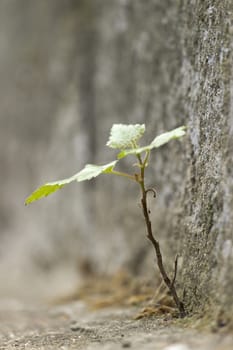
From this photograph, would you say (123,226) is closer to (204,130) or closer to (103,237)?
(103,237)

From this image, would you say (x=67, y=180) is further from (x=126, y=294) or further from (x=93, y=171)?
(x=126, y=294)

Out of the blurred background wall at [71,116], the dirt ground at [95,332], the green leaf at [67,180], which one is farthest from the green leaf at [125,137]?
the blurred background wall at [71,116]

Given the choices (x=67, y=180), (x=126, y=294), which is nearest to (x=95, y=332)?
(x=67, y=180)

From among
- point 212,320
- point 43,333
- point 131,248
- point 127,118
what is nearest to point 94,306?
point 131,248

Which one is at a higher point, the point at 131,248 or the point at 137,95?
the point at 137,95

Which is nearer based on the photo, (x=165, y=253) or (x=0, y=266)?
(x=165, y=253)

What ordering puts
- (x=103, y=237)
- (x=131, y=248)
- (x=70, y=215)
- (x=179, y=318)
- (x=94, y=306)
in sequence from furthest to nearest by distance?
(x=70, y=215)
(x=103, y=237)
(x=131, y=248)
(x=94, y=306)
(x=179, y=318)
